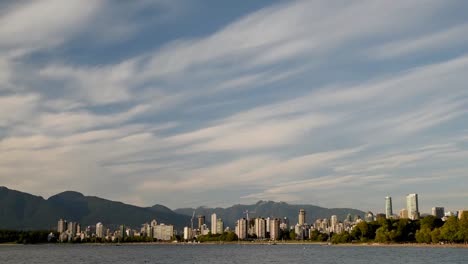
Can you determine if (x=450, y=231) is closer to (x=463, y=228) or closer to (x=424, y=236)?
(x=463, y=228)

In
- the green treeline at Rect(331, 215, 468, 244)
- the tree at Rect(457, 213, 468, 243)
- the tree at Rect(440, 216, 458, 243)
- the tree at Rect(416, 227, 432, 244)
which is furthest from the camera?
the tree at Rect(416, 227, 432, 244)

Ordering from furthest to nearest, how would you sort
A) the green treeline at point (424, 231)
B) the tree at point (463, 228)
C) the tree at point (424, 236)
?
1. the tree at point (424, 236)
2. the green treeline at point (424, 231)
3. the tree at point (463, 228)

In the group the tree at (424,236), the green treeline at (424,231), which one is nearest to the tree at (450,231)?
the green treeline at (424,231)

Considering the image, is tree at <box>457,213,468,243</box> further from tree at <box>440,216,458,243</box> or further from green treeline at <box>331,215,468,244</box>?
tree at <box>440,216,458,243</box>

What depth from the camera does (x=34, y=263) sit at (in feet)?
367

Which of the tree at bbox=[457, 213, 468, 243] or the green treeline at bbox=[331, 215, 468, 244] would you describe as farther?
the green treeline at bbox=[331, 215, 468, 244]

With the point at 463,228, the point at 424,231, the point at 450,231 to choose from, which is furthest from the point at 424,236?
the point at 463,228

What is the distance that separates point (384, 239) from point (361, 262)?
92.7 m

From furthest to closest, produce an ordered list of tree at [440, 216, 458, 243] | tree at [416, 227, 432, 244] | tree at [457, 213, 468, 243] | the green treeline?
tree at [416, 227, 432, 244], tree at [440, 216, 458, 243], the green treeline, tree at [457, 213, 468, 243]

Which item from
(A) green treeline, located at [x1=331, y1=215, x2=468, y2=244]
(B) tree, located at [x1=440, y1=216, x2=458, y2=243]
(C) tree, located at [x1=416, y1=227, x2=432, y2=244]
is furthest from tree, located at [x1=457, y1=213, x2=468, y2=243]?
(C) tree, located at [x1=416, y1=227, x2=432, y2=244]

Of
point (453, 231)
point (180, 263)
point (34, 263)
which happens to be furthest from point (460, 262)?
point (34, 263)

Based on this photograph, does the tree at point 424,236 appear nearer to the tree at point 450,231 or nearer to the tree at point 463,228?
the tree at point 450,231

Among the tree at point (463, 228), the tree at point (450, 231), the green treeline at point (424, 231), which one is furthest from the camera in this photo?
the tree at point (450, 231)

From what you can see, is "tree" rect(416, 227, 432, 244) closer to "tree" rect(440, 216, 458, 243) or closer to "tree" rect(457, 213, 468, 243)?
"tree" rect(440, 216, 458, 243)
